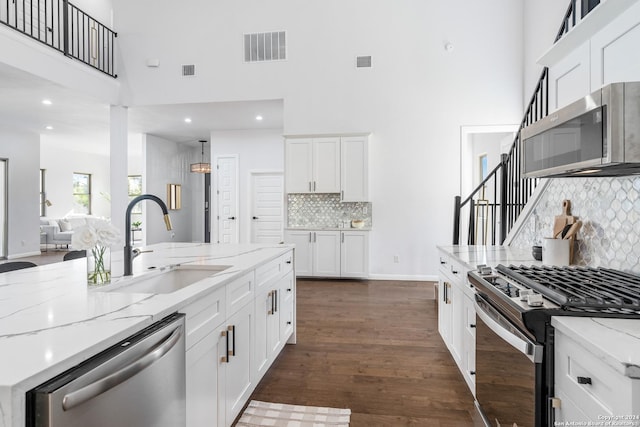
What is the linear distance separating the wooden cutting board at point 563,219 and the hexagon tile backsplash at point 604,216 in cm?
3

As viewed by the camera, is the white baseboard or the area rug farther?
the white baseboard

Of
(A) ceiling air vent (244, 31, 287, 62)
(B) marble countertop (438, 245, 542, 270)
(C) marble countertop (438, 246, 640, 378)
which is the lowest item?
(C) marble countertop (438, 246, 640, 378)

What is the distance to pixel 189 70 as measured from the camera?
6352 mm

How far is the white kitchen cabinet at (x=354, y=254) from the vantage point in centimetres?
588

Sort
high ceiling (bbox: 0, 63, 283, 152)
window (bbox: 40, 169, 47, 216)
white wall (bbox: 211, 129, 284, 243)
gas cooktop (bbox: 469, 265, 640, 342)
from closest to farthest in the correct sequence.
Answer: gas cooktop (bbox: 469, 265, 640, 342)
high ceiling (bbox: 0, 63, 283, 152)
white wall (bbox: 211, 129, 284, 243)
window (bbox: 40, 169, 47, 216)

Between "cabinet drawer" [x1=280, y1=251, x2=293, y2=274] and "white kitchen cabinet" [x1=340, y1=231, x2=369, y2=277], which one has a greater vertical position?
"cabinet drawer" [x1=280, y1=251, x2=293, y2=274]

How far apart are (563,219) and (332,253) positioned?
3862mm

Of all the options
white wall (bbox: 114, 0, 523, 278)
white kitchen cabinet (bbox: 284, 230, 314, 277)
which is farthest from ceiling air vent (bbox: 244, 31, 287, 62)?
white kitchen cabinet (bbox: 284, 230, 314, 277)

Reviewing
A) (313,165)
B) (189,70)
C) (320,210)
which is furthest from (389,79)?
(189,70)

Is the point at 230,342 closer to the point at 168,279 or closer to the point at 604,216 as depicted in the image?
the point at 168,279

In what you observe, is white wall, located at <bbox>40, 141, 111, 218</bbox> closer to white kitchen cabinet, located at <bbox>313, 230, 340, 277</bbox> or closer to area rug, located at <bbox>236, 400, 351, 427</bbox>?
white kitchen cabinet, located at <bbox>313, 230, 340, 277</bbox>

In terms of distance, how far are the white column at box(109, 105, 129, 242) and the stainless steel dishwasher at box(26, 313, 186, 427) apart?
20.3 feet

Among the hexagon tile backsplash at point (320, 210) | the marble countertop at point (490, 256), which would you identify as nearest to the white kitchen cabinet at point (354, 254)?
the hexagon tile backsplash at point (320, 210)

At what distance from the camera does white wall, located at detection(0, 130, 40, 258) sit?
8.38m
